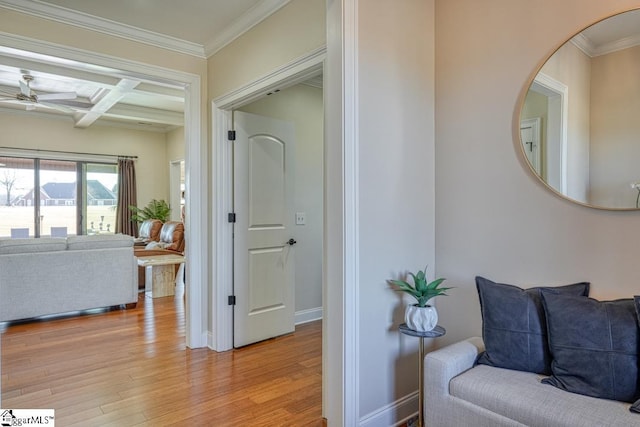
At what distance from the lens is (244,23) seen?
293cm

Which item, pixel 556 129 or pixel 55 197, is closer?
pixel 556 129

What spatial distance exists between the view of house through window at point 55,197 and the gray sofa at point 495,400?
774cm

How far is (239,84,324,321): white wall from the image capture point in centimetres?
404

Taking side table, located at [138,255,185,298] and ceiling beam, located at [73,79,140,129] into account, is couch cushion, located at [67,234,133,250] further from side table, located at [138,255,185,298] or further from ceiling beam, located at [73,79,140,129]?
ceiling beam, located at [73,79,140,129]

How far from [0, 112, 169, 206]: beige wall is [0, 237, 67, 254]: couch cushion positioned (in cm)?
378

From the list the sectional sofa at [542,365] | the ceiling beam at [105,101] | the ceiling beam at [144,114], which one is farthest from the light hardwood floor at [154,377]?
the ceiling beam at [144,114]

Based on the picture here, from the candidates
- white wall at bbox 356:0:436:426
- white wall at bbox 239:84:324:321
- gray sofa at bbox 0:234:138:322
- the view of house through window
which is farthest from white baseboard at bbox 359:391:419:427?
the view of house through window

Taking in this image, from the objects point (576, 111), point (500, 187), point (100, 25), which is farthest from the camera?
point (100, 25)

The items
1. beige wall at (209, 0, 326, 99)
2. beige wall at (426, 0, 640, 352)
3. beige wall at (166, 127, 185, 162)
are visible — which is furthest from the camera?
beige wall at (166, 127, 185, 162)

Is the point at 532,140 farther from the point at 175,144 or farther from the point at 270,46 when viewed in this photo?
the point at 175,144

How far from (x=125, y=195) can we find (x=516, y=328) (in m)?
7.86

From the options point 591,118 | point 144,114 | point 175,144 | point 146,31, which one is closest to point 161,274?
point 144,114

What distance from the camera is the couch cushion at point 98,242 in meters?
4.23

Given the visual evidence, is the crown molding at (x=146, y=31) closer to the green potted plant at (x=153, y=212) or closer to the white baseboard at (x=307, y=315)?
the white baseboard at (x=307, y=315)
